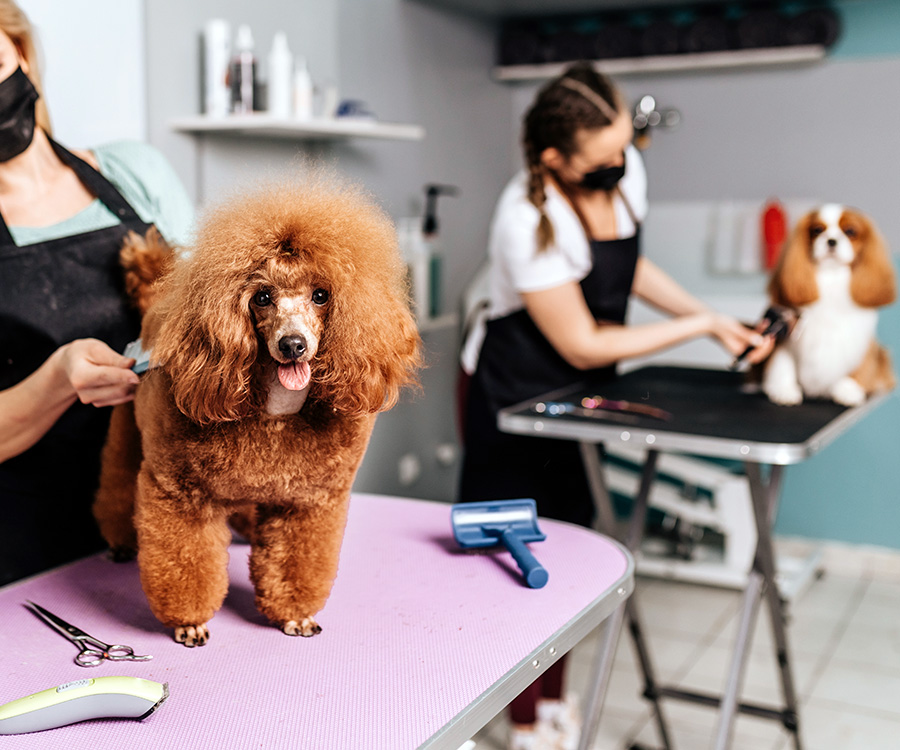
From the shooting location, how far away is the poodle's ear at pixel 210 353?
816 millimetres

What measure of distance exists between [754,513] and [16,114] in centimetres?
140

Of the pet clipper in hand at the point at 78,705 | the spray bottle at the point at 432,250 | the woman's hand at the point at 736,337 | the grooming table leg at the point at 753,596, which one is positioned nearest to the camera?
the pet clipper in hand at the point at 78,705

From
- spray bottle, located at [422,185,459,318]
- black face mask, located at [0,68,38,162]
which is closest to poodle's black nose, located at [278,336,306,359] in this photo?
black face mask, located at [0,68,38,162]

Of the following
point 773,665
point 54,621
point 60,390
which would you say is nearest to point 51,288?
point 60,390

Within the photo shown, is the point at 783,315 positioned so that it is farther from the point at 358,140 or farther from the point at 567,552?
the point at 358,140

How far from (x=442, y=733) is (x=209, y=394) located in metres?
0.36

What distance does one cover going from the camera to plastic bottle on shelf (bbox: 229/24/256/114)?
2.20 metres

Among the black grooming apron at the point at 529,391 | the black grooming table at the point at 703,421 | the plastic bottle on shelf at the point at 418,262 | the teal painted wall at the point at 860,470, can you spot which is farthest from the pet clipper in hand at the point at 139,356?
the teal painted wall at the point at 860,470

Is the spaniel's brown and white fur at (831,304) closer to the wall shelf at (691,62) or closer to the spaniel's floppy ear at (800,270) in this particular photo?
the spaniel's floppy ear at (800,270)

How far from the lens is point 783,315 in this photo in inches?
82.6

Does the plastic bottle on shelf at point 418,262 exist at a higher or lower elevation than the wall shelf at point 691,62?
lower

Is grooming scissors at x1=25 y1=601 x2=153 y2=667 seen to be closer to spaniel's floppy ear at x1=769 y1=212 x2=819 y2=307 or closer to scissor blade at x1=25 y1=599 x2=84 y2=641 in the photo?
scissor blade at x1=25 y1=599 x2=84 y2=641

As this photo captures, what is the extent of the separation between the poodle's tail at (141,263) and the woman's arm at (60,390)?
5.6 inches

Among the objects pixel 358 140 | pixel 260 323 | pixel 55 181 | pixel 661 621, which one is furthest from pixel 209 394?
pixel 661 621
